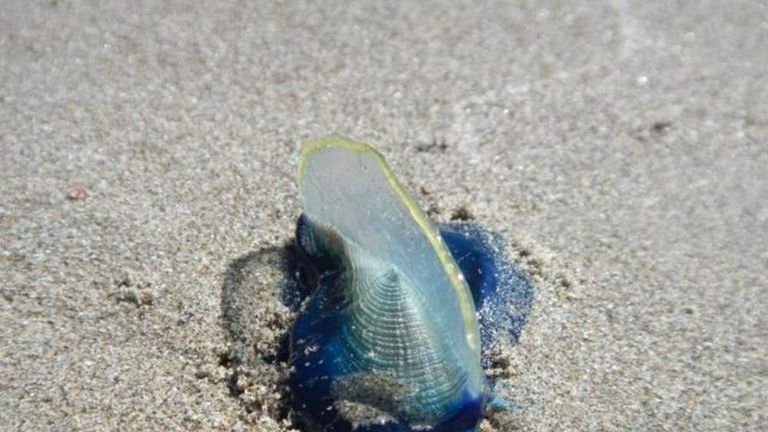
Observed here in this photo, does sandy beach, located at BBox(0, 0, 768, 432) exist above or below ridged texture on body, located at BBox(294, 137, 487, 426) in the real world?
below

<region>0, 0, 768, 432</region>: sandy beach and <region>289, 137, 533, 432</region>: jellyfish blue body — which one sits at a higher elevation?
<region>289, 137, 533, 432</region>: jellyfish blue body

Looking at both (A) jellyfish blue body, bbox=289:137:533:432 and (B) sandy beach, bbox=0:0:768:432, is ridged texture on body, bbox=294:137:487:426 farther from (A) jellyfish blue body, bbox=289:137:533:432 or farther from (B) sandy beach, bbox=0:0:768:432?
(B) sandy beach, bbox=0:0:768:432

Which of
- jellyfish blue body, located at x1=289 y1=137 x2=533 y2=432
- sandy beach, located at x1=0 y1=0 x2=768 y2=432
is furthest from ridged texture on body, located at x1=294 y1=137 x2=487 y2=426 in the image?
sandy beach, located at x1=0 y1=0 x2=768 y2=432

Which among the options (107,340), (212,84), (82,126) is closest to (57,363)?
(107,340)

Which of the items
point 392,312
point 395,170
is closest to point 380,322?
point 392,312

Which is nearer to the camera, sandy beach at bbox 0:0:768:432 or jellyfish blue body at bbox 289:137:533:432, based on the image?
jellyfish blue body at bbox 289:137:533:432

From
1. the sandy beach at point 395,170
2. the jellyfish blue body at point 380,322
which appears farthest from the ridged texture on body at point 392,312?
the sandy beach at point 395,170

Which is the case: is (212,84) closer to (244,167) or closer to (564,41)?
(244,167)

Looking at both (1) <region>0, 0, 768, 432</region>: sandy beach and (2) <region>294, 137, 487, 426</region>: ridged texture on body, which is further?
(1) <region>0, 0, 768, 432</region>: sandy beach
